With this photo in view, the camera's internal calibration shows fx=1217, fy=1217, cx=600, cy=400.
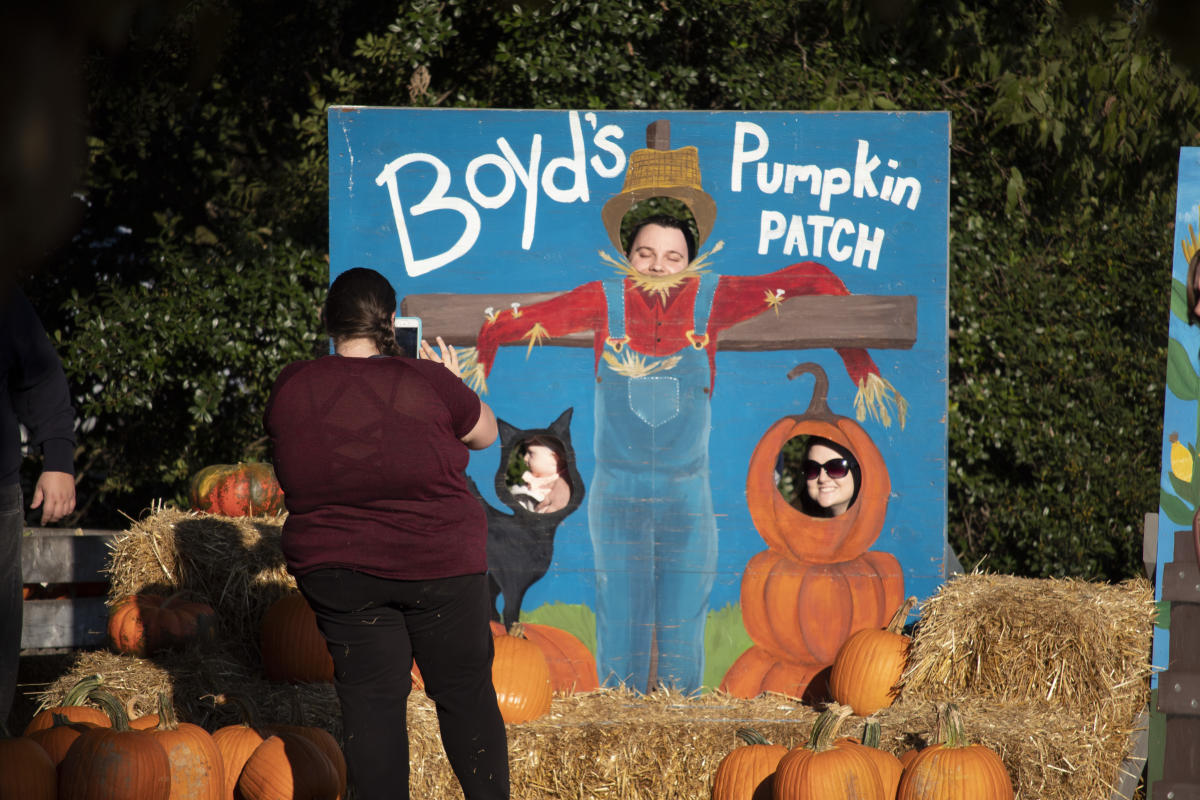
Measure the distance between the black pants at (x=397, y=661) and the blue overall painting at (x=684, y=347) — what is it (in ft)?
5.95

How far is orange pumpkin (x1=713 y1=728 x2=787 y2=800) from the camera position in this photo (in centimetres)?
406

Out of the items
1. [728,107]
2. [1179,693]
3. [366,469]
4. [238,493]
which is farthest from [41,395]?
[728,107]

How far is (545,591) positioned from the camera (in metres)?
5.11

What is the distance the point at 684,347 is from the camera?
5.12 metres

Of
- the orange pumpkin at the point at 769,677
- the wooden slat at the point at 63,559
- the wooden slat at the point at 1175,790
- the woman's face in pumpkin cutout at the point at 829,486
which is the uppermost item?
the woman's face in pumpkin cutout at the point at 829,486

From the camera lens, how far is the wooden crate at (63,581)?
18.6 ft

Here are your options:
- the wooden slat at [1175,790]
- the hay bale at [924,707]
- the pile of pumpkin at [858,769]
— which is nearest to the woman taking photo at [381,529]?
the hay bale at [924,707]

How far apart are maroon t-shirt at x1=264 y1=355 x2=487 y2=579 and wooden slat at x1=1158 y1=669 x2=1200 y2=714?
2852 mm

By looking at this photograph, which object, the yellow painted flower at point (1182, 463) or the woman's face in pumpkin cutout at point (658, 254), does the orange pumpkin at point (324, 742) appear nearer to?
the woman's face in pumpkin cutout at point (658, 254)

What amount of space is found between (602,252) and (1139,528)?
3.68 meters

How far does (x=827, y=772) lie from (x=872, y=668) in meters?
0.97

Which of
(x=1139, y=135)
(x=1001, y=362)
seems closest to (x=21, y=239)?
(x=1139, y=135)

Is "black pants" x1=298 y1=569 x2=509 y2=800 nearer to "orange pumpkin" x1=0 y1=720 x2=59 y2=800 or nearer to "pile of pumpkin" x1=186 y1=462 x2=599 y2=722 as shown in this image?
"orange pumpkin" x1=0 y1=720 x2=59 y2=800

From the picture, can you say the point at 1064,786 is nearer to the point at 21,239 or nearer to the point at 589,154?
the point at 589,154
